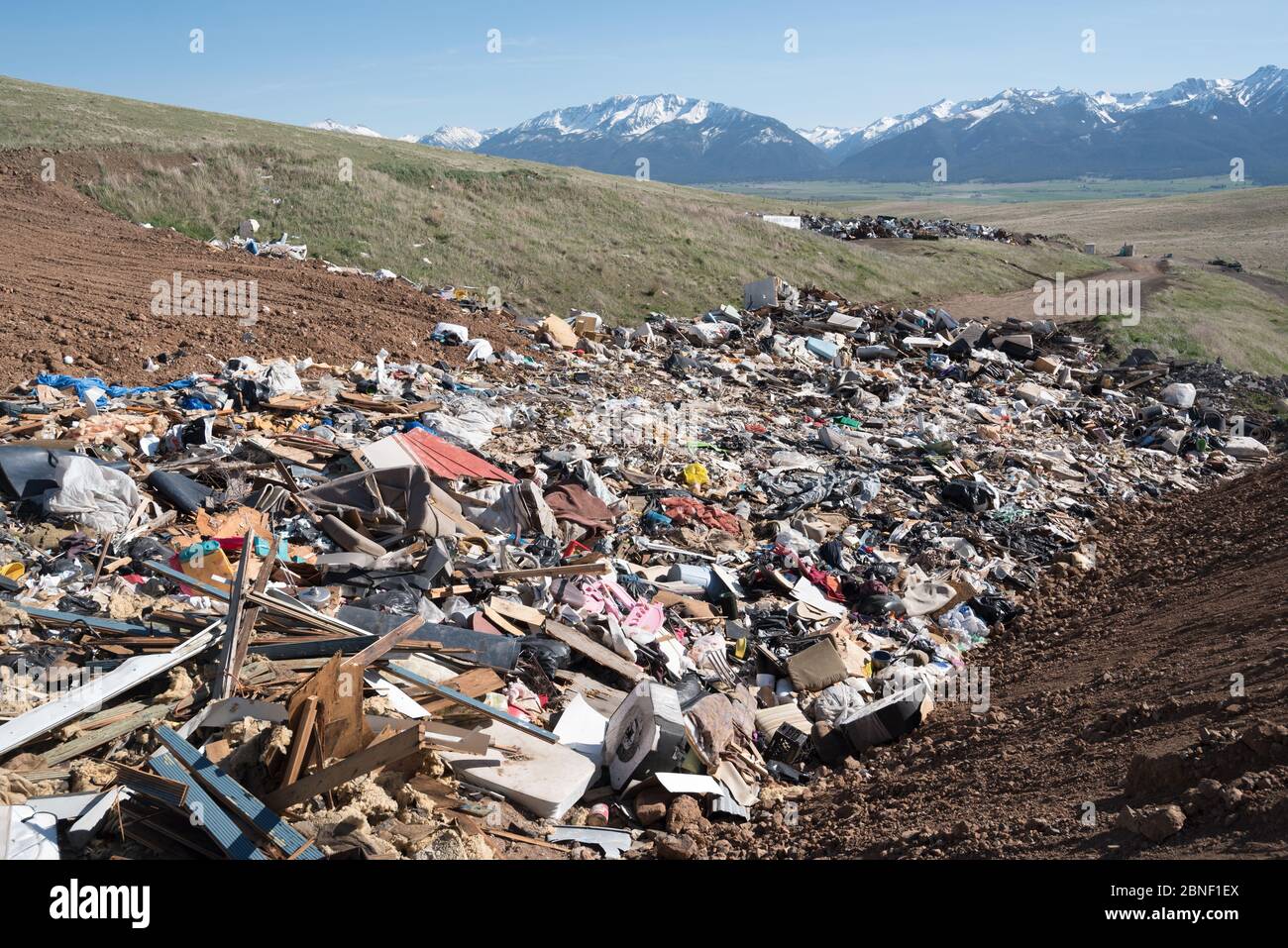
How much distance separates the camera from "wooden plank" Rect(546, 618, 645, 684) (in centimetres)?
663

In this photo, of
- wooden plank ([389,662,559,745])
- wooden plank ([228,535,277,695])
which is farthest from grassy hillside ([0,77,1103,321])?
wooden plank ([389,662,559,745])

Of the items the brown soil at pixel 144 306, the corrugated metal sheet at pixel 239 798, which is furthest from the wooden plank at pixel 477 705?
the brown soil at pixel 144 306

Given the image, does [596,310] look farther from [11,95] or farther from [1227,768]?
[11,95]

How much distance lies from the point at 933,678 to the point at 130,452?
7.95 meters

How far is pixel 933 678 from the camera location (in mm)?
7531

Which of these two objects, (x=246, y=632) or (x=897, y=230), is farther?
(x=897, y=230)

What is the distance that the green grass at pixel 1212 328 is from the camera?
71.9 feet

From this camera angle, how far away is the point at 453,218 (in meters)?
23.5

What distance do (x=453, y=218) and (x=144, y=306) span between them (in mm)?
11072

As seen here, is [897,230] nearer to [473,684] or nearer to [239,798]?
[473,684]

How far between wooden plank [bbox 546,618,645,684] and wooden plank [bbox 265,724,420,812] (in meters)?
2.58

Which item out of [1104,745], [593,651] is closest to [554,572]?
[593,651]
